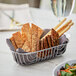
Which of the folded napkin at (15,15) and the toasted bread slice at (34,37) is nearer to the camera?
the toasted bread slice at (34,37)

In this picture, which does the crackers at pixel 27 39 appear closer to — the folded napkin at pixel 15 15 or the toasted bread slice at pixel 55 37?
the toasted bread slice at pixel 55 37

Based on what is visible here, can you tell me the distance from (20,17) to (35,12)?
169 mm

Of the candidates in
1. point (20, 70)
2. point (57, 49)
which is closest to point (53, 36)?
point (57, 49)

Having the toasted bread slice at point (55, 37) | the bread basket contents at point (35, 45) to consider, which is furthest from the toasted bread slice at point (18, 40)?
the toasted bread slice at point (55, 37)

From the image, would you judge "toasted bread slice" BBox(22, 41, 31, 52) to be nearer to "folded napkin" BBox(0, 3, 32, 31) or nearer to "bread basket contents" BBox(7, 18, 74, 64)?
"bread basket contents" BBox(7, 18, 74, 64)

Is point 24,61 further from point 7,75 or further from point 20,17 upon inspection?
point 20,17

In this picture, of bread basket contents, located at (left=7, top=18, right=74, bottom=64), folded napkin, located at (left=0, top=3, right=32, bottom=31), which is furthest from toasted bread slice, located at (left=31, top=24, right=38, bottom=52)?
folded napkin, located at (left=0, top=3, right=32, bottom=31)

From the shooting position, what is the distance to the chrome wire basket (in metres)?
0.59

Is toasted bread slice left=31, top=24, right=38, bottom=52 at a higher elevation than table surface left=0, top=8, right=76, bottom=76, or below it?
higher

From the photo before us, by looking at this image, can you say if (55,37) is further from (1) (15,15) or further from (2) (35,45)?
(1) (15,15)

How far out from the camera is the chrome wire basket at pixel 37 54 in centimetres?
59

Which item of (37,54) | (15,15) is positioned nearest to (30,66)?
(37,54)

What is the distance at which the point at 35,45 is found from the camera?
0.62 meters

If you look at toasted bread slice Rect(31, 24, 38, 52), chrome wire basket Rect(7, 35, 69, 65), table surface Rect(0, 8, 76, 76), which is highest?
toasted bread slice Rect(31, 24, 38, 52)
